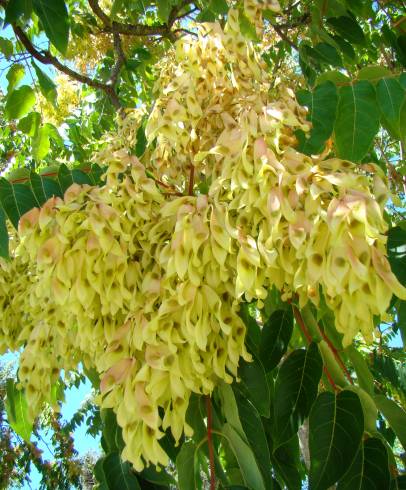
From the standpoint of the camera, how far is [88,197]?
138cm

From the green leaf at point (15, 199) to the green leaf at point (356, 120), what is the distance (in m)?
0.92

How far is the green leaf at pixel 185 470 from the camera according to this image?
1312mm

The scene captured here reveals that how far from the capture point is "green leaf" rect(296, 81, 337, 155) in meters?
A: 1.55

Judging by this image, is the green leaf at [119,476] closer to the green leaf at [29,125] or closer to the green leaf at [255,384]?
the green leaf at [255,384]

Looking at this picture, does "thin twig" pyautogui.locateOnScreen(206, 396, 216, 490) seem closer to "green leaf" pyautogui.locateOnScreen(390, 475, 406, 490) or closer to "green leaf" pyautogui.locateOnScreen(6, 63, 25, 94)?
"green leaf" pyautogui.locateOnScreen(390, 475, 406, 490)

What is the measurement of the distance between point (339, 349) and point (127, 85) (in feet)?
10.4

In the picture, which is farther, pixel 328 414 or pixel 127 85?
pixel 127 85

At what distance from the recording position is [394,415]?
142 cm

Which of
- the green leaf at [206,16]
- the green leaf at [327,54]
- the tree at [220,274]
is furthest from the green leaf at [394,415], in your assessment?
the green leaf at [206,16]

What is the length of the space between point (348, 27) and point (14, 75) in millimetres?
1475

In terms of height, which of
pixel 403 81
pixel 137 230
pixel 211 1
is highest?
pixel 211 1

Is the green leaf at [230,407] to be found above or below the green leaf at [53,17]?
below

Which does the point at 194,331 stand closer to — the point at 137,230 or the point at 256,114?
the point at 137,230

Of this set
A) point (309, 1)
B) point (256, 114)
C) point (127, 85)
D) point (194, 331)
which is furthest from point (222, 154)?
point (127, 85)
